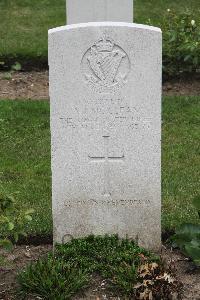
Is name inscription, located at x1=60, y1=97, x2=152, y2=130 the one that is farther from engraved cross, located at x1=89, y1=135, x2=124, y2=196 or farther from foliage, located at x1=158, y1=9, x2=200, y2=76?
foliage, located at x1=158, y1=9, x2=200, y2=76

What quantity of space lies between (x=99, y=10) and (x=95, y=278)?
475 cm

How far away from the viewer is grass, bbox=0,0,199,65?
10.9 metres

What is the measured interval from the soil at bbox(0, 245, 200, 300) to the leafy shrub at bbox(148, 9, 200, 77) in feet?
15.1

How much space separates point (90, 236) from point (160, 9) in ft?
26.6

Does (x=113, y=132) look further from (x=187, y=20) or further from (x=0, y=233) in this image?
(x=187, y=20)

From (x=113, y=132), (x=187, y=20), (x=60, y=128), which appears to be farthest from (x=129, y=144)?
(x=187, y=20)

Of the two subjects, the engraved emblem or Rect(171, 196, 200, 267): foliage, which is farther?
Rect(171, 196, 200, 267): foliage

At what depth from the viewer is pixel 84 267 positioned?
5.41m

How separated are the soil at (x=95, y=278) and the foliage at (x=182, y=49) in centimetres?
460

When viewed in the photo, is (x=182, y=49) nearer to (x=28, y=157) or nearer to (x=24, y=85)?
(x=24, y=85)

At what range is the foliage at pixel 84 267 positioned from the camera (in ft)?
16.8

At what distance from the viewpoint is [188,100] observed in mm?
9289

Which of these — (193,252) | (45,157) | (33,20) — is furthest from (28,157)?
(33,20)

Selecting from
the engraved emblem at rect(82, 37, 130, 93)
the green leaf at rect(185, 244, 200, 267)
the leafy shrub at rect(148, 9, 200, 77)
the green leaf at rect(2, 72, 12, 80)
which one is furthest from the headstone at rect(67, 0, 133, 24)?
the green leaf at rect(185, 244, 200, 267)
